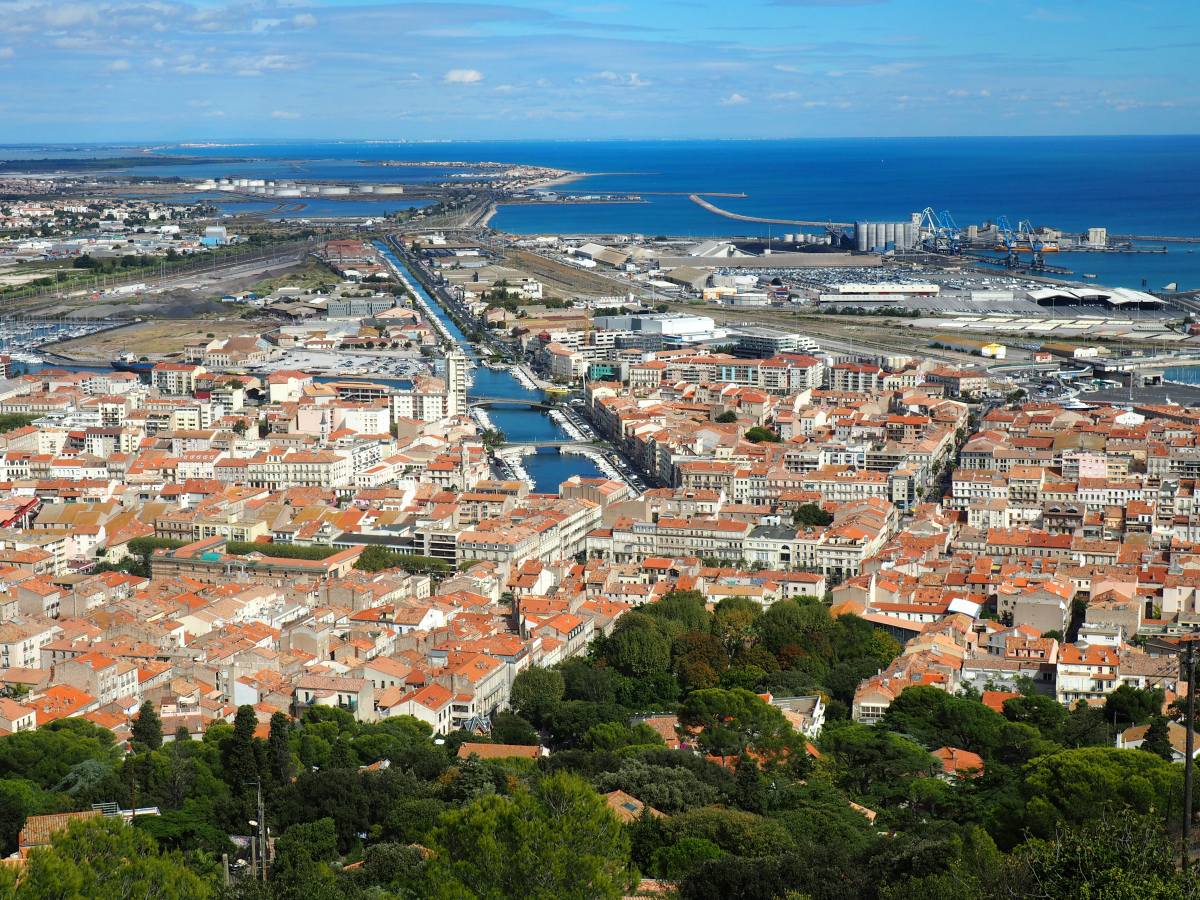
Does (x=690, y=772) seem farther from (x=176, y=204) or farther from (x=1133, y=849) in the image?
(x=176, y=204)

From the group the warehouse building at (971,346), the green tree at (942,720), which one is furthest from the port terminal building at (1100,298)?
the green tree at (942,720)


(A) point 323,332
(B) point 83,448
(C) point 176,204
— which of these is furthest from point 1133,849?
(C) point 176,204

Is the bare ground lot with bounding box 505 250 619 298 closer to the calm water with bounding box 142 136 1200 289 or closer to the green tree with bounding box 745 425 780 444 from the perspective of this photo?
the calm water with bounding box 142 136 1200 289

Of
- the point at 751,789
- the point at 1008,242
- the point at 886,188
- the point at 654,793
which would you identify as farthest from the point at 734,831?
the point at 886,188

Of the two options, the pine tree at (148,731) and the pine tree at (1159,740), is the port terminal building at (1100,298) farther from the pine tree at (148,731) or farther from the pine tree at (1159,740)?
the pine tree at (148,731)

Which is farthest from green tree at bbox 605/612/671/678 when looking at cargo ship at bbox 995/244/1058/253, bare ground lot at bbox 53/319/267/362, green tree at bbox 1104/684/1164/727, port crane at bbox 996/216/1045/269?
cargo ship at bbox 995/244/1058/253
